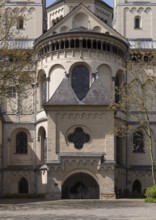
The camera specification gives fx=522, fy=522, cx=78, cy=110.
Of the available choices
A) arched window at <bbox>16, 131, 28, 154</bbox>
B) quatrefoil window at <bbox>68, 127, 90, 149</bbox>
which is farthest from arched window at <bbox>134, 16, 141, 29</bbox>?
quatrefoil window at <bbox>68, 127, 90, 149</bbox>

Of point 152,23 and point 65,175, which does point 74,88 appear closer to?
point 65,175

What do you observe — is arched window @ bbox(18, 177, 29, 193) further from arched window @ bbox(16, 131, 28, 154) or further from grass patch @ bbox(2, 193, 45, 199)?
arched window @ bbox(16, 131, 28, 154)

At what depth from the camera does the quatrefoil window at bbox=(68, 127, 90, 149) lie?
48.4m

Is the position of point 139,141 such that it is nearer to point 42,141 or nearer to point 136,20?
point 42,141

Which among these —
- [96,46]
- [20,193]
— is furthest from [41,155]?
[96,46]

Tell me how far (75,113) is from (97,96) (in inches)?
104

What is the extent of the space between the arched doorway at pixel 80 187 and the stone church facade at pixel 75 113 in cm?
3

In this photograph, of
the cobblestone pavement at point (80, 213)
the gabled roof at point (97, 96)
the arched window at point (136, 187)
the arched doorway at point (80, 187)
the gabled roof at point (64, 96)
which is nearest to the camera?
the cobblestone pavement at point (80, 213)

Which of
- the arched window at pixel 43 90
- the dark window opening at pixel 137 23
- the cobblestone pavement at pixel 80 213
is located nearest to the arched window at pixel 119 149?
the arched window at pixel 43 90

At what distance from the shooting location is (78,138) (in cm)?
4853

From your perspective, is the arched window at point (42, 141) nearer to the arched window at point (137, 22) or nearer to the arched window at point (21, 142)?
the arched window at point (21, 142)

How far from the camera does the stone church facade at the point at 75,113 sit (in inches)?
1875

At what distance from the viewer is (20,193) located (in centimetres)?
5597

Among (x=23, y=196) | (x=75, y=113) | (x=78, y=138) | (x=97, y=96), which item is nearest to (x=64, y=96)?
(x=75, y=113)
